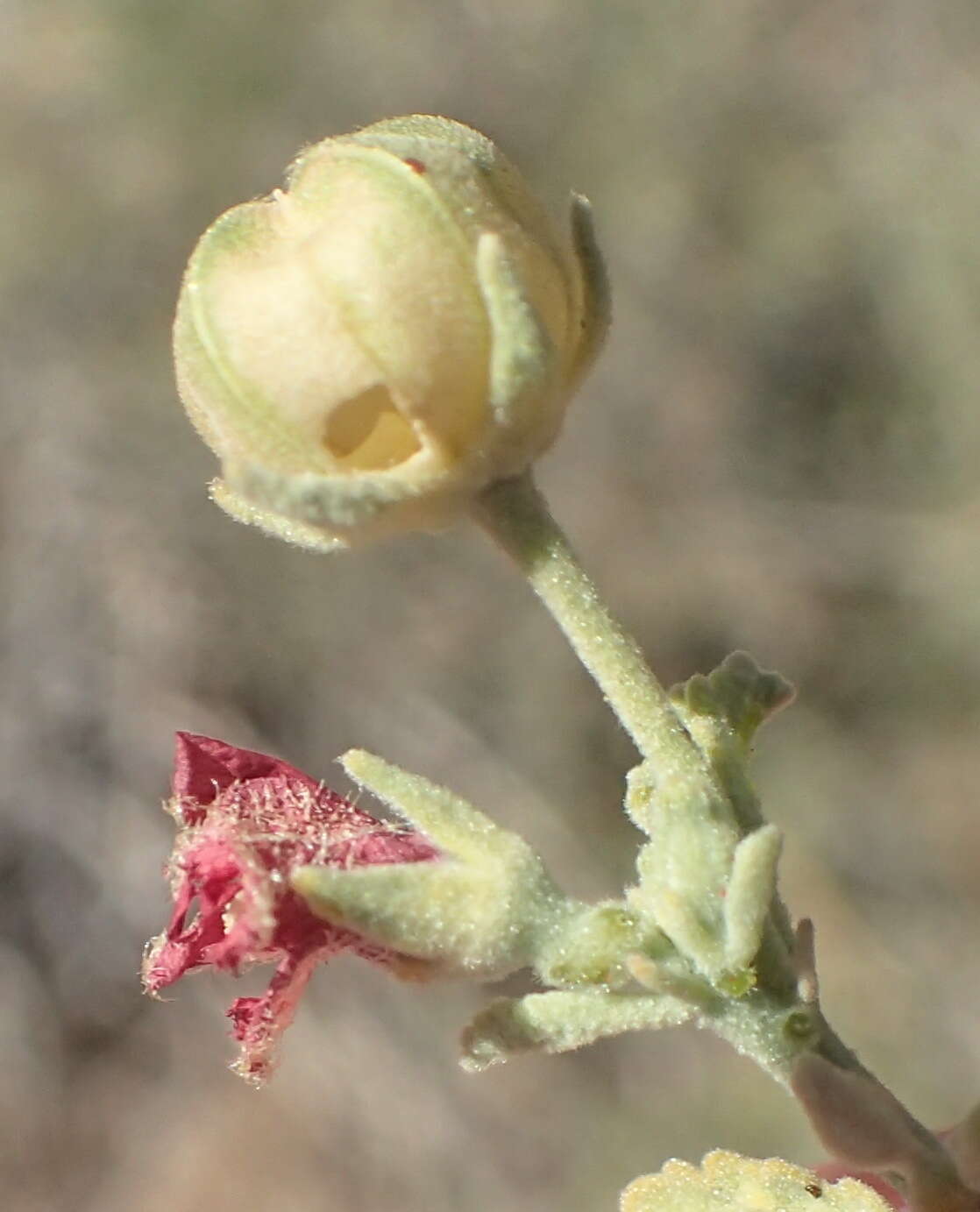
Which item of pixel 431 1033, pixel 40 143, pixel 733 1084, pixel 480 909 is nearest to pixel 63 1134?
pixel 431 1033

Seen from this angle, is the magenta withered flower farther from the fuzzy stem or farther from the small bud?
the fuzzy stem

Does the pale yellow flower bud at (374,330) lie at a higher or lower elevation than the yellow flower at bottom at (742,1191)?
higher

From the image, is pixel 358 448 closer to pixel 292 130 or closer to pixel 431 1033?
pixel 431 1033

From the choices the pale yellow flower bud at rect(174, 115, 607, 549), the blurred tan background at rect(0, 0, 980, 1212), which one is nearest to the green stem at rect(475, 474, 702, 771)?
the pale yellow flower bud at rect(174, 115, 607, 549)

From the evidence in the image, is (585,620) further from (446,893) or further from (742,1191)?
(742,1191)

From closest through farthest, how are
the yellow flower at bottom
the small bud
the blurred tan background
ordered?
1. the small bud
2. the yellow flower at bottom
3. the blurred tan background

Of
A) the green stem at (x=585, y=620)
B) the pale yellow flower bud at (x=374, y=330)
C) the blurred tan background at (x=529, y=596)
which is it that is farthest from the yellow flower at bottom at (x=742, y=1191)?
the blurred tan background at (x=529, y=596)

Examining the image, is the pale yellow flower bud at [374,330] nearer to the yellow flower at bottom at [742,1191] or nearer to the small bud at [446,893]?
the small bud at [446,893]

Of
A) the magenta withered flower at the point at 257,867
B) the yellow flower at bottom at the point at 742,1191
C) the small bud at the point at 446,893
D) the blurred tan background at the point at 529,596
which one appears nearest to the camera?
the small bud at the point at 446,893
